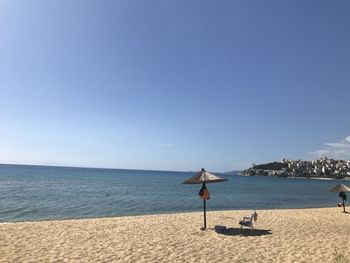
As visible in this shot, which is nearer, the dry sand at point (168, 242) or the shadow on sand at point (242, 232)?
the dry sand at point (168, 242)

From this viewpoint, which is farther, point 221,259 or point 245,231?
point 245,231

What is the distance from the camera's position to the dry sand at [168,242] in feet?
30.7

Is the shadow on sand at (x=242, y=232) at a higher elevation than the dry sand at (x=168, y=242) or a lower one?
higher

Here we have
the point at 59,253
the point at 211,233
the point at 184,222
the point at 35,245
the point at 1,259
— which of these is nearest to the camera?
the point at 1,259

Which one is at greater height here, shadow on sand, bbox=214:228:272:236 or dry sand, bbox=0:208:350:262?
shadow on sand, bbox=214:228:272:236

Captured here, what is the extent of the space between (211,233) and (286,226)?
4107 mm

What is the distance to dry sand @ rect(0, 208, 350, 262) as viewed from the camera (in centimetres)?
937

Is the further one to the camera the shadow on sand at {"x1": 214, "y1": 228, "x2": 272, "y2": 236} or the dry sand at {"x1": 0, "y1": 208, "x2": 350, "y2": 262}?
the shadow on sand at {"x1": 214, "y1": 228, "x2": 272, "y2": 236}

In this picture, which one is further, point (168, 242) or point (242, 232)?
point (242, 232)

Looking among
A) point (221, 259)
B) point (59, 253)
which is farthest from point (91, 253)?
point (221, 259)

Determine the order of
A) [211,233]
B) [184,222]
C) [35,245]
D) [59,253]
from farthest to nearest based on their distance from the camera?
[184,222] → [211,233] → [35,245] → [59,253]

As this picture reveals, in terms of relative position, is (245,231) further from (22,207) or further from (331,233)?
(22,207)

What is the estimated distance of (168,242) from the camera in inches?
449

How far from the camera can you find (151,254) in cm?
976
